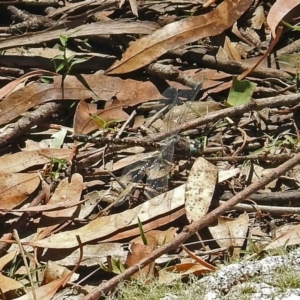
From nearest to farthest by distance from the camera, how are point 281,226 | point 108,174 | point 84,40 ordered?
1. point 281,226
2. point 108,174
3. point 84,40

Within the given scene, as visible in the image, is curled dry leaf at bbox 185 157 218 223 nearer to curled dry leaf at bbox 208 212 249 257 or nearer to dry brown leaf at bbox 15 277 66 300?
curled dry leaf at bbox 208 212 249 257

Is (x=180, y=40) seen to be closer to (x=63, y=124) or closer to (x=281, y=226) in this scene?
(x=63, y=124)

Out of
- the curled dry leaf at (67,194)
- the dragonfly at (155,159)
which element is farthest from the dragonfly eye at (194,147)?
the curled dry leaf at (67,194)

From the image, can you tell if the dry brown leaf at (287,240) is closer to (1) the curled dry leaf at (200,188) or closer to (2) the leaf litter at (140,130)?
(2) the leaf litter at (140,130)

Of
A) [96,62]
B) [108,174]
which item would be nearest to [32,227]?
[108,174]

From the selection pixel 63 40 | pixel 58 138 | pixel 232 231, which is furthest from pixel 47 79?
pixel 232 231

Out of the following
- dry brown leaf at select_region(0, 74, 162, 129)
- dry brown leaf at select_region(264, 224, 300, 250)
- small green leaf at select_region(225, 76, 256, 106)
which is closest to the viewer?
dry brown leaf at select_region(264, 224, 300, 250)

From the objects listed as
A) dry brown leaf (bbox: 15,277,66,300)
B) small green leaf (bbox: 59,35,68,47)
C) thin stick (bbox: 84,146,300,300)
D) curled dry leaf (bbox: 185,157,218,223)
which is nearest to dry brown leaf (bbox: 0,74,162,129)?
small green leaf (bbox: 59,35,68,47)

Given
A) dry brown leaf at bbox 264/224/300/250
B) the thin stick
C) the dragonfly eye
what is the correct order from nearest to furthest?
the thin stick → dry brown leaf at bbox 264/224/300/250 → the dragonfly eye
